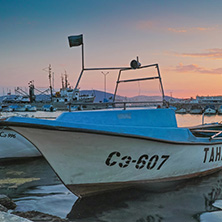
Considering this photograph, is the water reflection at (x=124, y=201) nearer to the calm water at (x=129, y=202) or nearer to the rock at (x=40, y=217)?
the calm water at (x=129, y=202)

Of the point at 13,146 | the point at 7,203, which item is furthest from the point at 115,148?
the point at 13,146

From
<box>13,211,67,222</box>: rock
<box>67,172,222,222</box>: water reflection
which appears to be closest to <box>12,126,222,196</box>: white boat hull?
<box>67,172,222,222</box>: water reflection

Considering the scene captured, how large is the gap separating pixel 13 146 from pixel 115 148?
754cm

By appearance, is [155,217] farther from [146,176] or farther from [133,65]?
[133,65]

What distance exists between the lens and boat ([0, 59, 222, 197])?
584 cm

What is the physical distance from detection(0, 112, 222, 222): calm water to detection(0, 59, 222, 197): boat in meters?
0.36

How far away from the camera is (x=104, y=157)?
625 cm

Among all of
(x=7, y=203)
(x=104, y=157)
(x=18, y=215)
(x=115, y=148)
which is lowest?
(x=7, y=203)

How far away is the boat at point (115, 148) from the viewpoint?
5840 millimetres

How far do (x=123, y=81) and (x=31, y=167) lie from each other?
5.41 m

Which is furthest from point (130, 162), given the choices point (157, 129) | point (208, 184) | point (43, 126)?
point (208, 184)

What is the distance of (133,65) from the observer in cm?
796

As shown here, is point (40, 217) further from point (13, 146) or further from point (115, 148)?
point (13, 146)

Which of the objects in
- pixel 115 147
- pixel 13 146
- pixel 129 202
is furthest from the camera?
pixel 13 146
